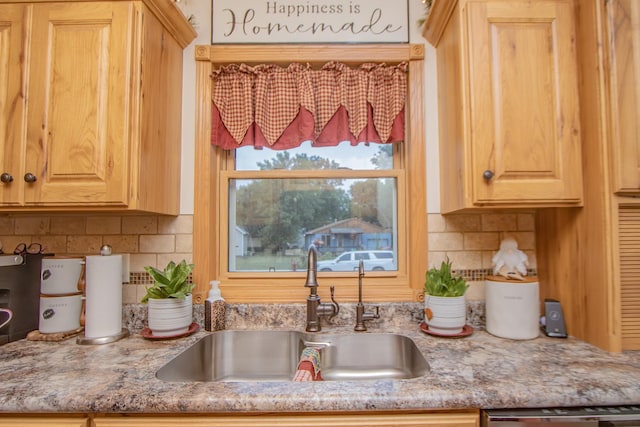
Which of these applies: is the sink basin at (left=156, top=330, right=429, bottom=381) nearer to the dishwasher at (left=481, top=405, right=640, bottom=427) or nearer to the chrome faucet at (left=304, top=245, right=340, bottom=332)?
the chrome faucet at (left=304, top=245, right=340, bottom=332)

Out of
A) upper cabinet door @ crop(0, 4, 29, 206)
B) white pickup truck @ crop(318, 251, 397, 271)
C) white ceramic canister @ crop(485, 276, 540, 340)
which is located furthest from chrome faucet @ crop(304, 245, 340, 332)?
upper cabinet door @ crop(0, 4, 29, 206)

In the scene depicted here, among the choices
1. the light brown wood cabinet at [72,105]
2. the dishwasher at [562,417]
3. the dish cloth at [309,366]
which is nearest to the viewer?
the dishwasher at [562,417]

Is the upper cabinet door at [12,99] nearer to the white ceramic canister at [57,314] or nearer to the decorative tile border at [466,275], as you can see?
the white ceramic canister at [57,314]

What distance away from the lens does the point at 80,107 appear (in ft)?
4.06

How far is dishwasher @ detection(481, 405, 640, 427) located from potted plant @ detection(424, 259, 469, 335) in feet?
1.46

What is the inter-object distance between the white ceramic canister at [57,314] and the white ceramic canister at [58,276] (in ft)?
0.09

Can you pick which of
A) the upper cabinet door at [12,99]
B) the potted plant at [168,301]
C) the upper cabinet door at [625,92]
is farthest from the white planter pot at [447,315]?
the upper cabinet door at [12,99]

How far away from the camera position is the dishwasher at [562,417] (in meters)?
0.87

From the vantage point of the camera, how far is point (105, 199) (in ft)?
4.03

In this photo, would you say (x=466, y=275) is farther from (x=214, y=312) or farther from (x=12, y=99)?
(x=12, y=99)

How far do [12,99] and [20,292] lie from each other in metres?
0.77

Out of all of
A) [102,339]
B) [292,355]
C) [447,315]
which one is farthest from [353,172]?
[102,339]

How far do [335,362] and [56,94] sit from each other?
1514 millimetres

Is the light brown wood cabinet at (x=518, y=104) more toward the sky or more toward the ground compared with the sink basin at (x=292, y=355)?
more toward the sky
